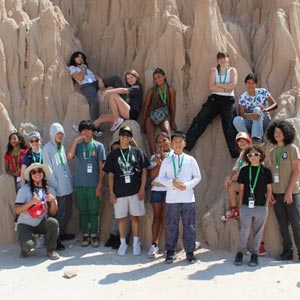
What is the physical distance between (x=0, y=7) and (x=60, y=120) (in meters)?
2.74

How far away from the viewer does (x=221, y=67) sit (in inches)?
313

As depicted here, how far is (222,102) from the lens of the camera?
796cm

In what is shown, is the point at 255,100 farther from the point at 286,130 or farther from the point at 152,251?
the point at 152,251

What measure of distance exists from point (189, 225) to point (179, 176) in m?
0.72

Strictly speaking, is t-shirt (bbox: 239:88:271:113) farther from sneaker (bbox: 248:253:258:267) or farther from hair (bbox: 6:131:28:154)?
hair (bbox: 6:131:28:154)

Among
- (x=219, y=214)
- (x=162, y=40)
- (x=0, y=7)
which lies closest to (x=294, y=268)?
(x=219, y=214)

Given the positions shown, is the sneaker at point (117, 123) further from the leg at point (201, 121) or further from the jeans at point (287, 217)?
the jeans at point (287, 217)

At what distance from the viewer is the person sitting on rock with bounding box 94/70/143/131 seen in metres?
8.20

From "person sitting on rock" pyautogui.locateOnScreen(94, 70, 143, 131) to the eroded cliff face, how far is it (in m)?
0.38

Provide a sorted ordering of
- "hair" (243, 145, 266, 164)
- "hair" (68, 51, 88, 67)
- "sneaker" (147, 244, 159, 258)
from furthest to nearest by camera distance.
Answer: "hair" (68, 51, 88, 67) < "sneaker" (147, 244, 159, 258) < "hair" (243, 145, 266, 164)

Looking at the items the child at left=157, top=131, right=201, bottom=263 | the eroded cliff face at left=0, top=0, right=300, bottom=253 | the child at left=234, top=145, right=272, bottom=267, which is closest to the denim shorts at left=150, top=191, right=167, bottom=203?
the child at left=157, top=131, right=201, bottom=263

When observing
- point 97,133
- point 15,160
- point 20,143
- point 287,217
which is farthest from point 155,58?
point 287,217

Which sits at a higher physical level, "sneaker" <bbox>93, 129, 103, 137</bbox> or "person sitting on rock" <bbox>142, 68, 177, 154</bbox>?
"person sitting on rock" <bbox>142, 68, 177, 154</bbox>

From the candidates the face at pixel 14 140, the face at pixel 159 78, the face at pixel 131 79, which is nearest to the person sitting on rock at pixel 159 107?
the face at pixel 159 78
